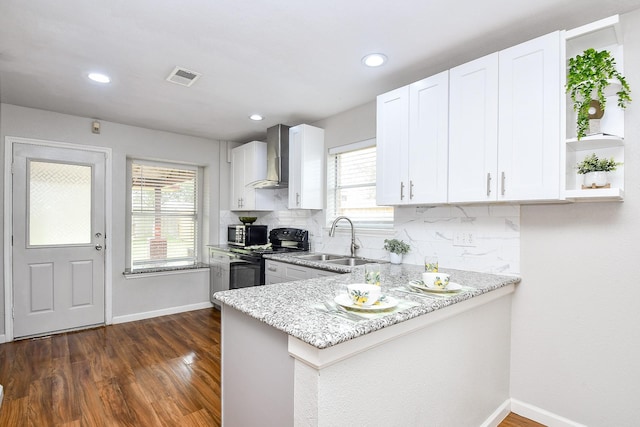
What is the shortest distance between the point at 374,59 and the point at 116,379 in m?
3.13

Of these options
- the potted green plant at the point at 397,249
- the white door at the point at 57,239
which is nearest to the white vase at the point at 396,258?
the potted green plant at the point at 397,249

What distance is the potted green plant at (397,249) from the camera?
277cm

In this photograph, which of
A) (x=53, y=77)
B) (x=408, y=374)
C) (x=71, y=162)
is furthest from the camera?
(x=71, y=162)

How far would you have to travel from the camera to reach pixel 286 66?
7.96 feet

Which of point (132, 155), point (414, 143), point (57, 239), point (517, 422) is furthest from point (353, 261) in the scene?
point (57, 239)

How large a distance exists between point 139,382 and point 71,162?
8.52 ft

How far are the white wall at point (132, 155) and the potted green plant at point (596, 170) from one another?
422cm

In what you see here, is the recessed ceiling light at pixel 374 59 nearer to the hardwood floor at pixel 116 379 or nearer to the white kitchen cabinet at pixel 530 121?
the white kitchen cabinet at pixel 530 121

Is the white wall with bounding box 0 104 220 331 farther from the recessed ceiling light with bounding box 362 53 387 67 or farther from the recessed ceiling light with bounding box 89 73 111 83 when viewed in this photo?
the recessed ceiling light with bounding box 362 53 387 67

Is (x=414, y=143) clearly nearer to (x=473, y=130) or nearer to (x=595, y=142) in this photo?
(x=473, y=130)

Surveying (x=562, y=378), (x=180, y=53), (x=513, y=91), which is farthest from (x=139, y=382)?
(x=513, y=91)

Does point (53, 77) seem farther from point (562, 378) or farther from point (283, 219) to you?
point (562, 378)

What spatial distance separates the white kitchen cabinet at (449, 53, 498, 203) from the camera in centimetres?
197

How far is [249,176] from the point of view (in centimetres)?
437
